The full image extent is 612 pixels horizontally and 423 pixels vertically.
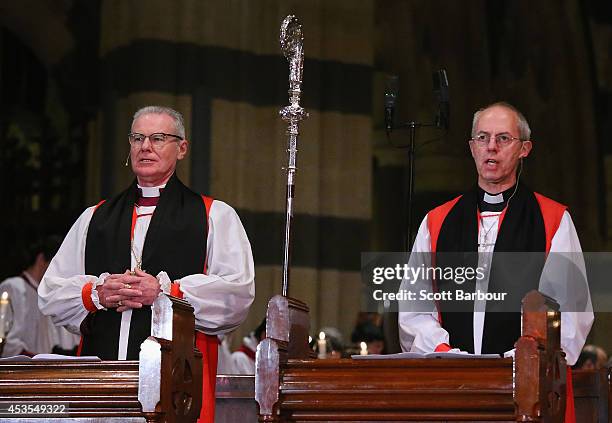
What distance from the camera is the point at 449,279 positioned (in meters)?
5.89

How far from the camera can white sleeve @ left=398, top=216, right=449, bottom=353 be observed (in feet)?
18.9

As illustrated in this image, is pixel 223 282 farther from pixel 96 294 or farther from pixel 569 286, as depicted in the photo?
pixel 569 286

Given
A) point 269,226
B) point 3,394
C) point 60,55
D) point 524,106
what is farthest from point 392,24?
point 3,394

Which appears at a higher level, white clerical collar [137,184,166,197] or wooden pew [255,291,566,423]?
white clerical collar [137,184,166,197]

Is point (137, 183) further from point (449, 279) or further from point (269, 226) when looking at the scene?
point (269, 226)

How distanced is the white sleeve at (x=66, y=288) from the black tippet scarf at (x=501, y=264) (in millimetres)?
1608

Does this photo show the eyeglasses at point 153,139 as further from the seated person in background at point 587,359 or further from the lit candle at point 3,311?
the seated person in background at point 587,359

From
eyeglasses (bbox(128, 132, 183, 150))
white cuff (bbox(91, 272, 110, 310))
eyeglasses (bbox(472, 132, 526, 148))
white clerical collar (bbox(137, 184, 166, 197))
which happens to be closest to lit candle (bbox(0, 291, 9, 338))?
white clerical collar (bbox(137, 184, 166, 197))

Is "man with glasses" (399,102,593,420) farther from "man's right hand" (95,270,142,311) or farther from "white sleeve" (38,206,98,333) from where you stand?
"white sleeve" (38,206,98,333)

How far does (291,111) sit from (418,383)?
195 cm

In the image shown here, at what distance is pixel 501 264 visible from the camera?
6.02m

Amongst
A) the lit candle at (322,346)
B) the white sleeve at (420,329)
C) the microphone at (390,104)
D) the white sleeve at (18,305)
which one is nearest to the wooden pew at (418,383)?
the white sleeve at (420,329)

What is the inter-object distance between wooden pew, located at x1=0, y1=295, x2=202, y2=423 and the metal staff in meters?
1.09

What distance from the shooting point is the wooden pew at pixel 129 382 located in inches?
188
